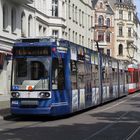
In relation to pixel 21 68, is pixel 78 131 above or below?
below

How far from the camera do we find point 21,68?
61.9ft

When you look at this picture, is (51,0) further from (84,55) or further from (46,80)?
(46,80)

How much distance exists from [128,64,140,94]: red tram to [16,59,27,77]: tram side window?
87.6ft

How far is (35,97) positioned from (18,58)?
5.81 feet

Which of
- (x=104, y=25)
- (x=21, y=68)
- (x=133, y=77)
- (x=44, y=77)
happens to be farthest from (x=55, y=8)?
(x=104, y=25)

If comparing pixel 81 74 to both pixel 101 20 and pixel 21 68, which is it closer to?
pixel 21 68

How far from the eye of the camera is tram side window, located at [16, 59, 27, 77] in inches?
738

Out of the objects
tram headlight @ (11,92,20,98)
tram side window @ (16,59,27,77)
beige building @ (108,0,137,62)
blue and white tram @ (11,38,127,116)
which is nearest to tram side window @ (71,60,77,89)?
blue and white tram @ (11,38,127,116)

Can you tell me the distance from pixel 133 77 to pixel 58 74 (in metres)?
30.1

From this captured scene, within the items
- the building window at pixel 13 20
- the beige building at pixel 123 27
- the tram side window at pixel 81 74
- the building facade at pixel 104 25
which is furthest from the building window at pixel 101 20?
the tram side window at pixel 81 74

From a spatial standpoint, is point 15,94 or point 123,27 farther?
point 123,27

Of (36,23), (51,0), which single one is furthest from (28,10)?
(51,0)

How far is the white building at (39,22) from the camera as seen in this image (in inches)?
1391

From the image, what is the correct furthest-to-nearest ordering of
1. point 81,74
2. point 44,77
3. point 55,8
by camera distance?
1. point 55,8
2. point 81,74
3. point 44,77
